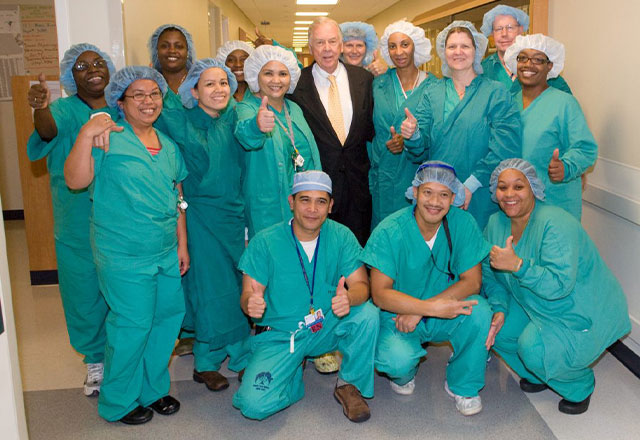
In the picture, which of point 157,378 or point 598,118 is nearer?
point 157,378

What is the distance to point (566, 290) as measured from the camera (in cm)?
234

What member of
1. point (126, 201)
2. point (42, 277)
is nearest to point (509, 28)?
point (126, 201)

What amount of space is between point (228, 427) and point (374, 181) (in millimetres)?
1520

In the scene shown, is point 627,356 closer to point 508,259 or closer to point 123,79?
point 508,259

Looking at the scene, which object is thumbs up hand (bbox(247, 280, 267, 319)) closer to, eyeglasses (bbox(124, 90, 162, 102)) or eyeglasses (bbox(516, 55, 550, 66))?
eyeglasses (bbox(124, 90, 162, 102))

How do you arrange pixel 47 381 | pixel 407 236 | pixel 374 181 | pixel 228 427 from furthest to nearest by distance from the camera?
pixel 374 181
pixel 47 381
pixel 407 236
pixel 228 427

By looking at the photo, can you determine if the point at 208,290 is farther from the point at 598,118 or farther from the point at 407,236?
the point at 598,118

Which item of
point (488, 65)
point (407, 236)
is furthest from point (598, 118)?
point (407, 236)

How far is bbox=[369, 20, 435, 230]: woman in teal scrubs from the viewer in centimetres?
303

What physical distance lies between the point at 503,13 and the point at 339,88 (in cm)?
105

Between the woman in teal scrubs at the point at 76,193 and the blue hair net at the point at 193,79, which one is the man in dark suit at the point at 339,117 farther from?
the woman in teal scrubs at the point at 76,193

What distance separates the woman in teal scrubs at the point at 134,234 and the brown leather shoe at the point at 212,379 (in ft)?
0.92

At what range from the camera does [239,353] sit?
2.83m

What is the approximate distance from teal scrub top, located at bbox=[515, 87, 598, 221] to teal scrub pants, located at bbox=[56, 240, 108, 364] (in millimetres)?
2150
